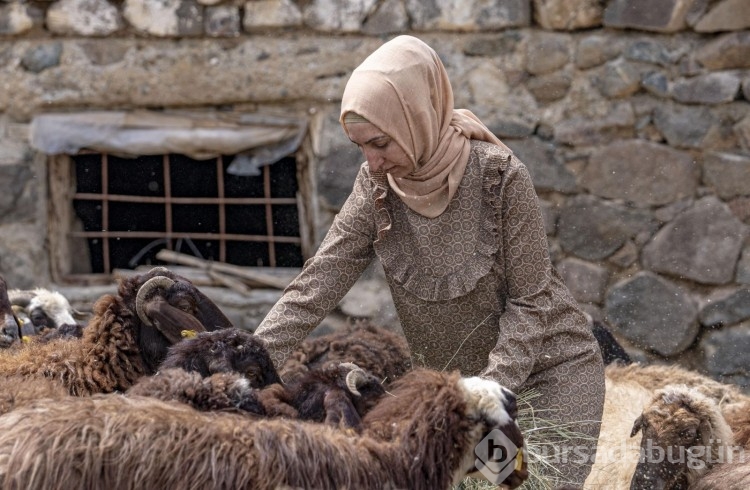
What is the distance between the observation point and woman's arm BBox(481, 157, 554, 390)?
4004 millimetres

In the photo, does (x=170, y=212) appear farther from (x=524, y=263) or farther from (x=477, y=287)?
(x=524, y=263)

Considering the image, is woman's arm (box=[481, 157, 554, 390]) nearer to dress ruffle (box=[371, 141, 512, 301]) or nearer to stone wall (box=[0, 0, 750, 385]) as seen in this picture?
dress ruffle (box=[371, 141, 512, 301])

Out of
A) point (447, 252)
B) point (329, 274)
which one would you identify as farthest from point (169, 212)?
point (447, 252)

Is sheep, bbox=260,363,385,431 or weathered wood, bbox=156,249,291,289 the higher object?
sheep, bbox=260,363,385,431

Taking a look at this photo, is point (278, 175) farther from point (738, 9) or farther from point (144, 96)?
point (738, 9)

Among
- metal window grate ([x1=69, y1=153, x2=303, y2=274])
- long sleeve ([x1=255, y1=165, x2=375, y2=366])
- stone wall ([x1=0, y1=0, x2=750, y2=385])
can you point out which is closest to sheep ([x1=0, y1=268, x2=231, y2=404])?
long sleeve ([x1=255, y1=165, x2=375, y2=366])

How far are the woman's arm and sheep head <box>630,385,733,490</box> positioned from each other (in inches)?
22.8

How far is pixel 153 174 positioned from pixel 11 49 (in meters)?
1.32

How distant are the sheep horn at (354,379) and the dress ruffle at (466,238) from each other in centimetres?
69

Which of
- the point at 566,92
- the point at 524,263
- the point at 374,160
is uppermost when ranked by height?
the point at 374,160

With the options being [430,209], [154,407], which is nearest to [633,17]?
[430,209]

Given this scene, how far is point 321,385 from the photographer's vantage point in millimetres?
3574

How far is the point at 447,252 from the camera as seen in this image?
4.15 metres

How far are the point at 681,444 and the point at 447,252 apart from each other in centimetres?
117
